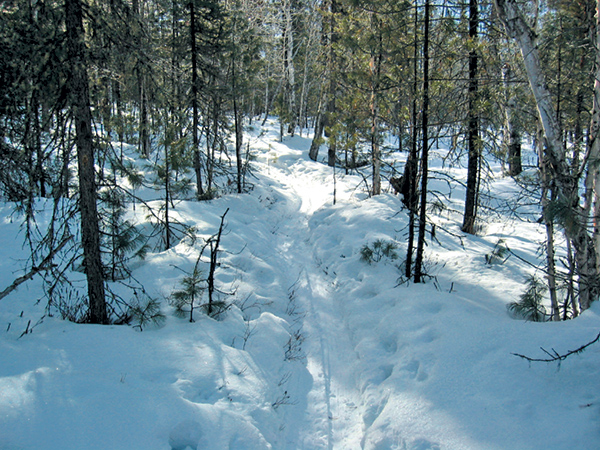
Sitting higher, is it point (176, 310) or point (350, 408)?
point (176, 310)

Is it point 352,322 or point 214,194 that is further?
point 214,194

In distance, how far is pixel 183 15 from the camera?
1079 cm

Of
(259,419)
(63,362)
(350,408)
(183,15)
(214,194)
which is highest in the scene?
(183,15)

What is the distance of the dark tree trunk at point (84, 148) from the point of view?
12.0 ft

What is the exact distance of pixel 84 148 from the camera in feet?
12.8

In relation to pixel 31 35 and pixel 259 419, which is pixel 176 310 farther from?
pixel 31 35

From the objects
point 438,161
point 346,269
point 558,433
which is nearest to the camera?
point 558,433

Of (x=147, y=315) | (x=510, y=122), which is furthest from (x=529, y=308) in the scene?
(x=510, y=122)

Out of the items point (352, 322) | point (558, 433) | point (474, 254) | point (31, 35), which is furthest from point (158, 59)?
point (474, 254)

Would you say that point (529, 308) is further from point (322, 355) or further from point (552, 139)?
point (322, 355)

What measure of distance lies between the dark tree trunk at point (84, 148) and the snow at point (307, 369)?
1.59 feet

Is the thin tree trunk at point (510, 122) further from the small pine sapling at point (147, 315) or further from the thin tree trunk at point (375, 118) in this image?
the small pine sapling at point (147, 315)

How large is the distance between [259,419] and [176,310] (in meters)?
2.15

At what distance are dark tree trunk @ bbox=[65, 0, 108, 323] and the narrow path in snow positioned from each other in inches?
116
